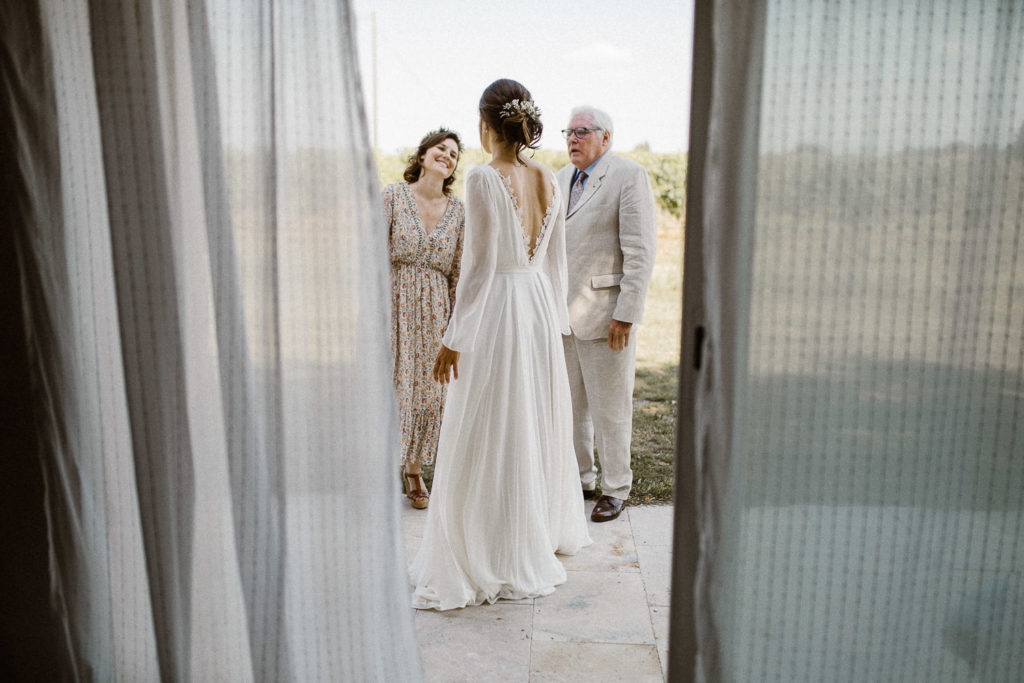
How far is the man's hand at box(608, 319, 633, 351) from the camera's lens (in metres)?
3.32

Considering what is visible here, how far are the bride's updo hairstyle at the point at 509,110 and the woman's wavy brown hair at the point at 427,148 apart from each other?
3.49 ft

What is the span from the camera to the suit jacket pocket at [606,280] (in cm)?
337

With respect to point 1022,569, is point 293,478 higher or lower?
higher

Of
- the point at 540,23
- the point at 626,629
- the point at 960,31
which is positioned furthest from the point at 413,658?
the point at 540,23

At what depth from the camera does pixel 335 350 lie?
157 centimetres

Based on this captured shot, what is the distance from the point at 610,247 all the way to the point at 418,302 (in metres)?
0.98

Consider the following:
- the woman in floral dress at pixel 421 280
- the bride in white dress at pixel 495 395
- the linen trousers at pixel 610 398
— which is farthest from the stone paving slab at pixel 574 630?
the woman in floral dress at pixel 421 280

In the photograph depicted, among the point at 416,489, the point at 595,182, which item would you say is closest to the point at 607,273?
the point at 595,182

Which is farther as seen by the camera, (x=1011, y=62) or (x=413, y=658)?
(x=413, y=658)

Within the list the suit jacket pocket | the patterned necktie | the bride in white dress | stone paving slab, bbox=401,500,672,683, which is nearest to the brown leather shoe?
stone paving slab, bbox=401,500,672,683

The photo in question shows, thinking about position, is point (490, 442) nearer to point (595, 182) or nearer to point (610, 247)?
point (610, 247)

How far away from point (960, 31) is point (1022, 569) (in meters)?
1.02

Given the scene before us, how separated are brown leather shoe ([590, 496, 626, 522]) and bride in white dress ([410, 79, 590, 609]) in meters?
0.71

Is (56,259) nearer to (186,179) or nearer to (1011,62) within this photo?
(186,179)
